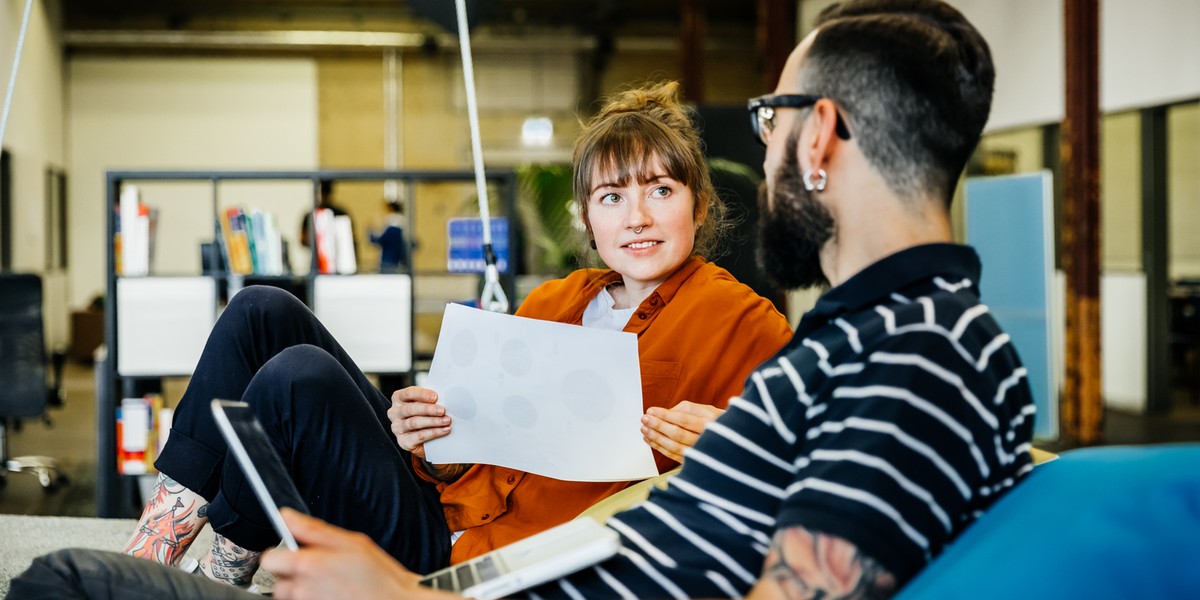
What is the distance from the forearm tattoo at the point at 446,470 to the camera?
168 cm

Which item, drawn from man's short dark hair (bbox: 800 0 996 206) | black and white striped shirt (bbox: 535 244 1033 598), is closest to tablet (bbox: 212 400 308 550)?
black and white striped shirt (bbox: 535 244 1033 598)

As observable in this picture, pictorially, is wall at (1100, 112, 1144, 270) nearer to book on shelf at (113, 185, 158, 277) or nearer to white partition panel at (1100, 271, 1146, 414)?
white partition panel at (1100, 271, 1146, 414)

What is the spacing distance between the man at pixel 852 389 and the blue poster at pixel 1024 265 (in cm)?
459

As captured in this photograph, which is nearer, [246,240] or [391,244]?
[246,240]

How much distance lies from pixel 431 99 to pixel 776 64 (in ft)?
20.8

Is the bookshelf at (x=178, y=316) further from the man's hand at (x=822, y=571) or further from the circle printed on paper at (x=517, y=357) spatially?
the man's hand at (x=822, y=571)

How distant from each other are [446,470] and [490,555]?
0.66 meters

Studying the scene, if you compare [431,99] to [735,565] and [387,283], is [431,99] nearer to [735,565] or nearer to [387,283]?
[387,283]

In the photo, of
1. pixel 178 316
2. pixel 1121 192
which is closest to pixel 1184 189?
pixel 1121 192

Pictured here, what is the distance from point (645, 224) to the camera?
5.74ft

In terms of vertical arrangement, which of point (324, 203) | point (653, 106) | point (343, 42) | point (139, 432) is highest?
point (343, 42)

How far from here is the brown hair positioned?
1761 mm

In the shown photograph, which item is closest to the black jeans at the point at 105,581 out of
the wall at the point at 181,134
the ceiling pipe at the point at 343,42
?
the ceiling pipe at the point at 343,42

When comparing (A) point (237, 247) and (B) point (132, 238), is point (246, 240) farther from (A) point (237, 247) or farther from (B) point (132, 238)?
(B) point (132, 238)
